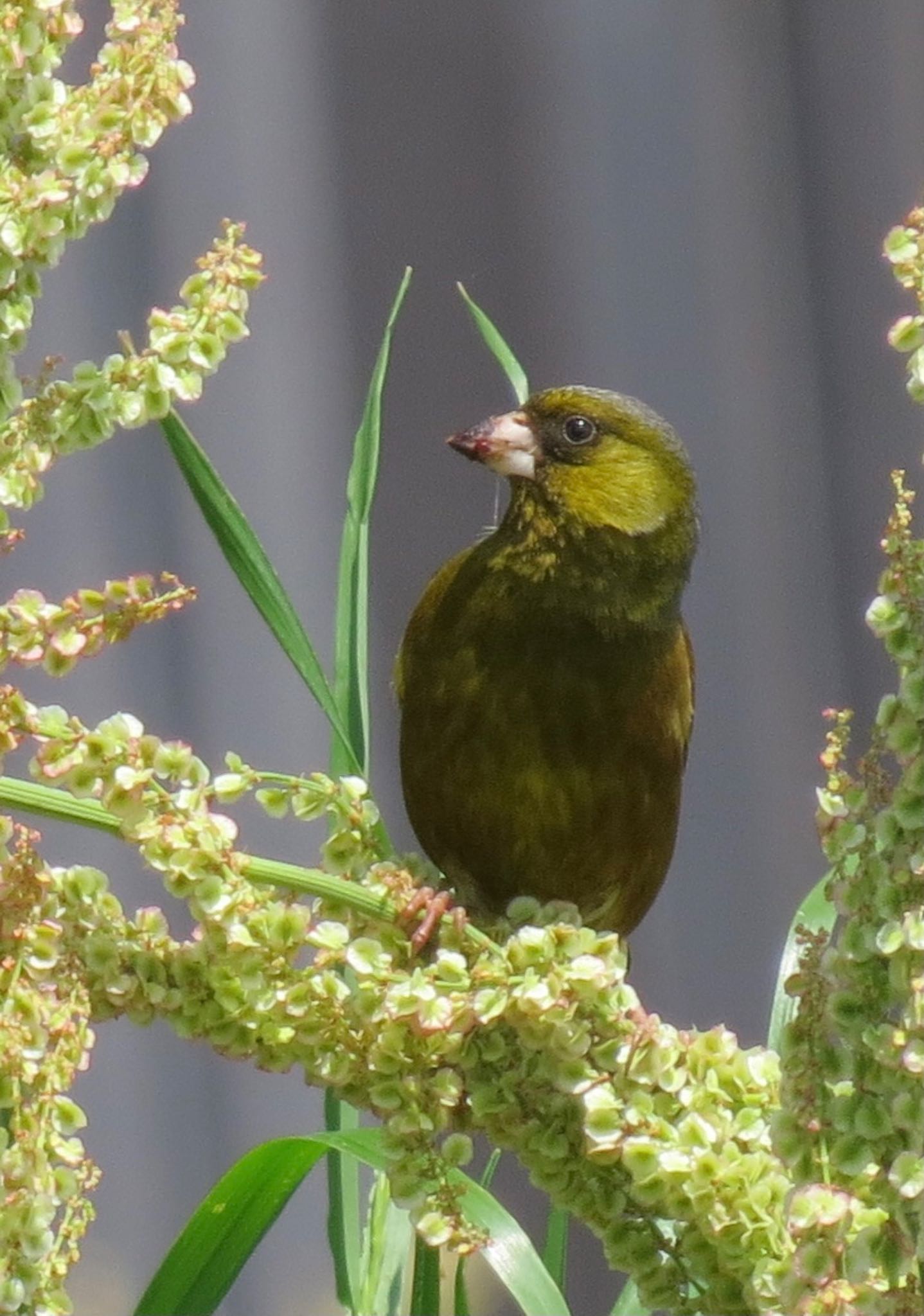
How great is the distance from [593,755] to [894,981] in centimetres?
59

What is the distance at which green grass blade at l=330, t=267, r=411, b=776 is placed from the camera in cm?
95

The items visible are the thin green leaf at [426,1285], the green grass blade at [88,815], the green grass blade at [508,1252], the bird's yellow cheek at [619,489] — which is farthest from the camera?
the bird's yellow cheek at [619,489]

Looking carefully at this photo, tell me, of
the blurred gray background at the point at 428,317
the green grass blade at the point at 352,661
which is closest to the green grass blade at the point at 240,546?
the green grass blade at the point at 352,661

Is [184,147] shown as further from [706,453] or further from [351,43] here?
[706,453]

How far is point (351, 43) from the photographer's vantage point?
195 centimetres

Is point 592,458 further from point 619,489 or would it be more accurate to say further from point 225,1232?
point 225,1232

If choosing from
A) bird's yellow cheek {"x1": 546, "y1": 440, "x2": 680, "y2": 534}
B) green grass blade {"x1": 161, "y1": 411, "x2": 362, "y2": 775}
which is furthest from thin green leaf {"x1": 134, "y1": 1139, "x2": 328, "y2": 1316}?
bird's yellow cheek {"x1": 546, "y1": 440, "x2": 680, "y2": 534}

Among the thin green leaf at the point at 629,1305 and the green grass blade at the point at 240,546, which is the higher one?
the green grass blade at the point at 240,546

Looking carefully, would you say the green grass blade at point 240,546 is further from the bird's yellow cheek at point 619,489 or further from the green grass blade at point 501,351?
the bird's yellow cheek at point 619,489

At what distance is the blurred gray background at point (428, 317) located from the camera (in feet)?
6.21

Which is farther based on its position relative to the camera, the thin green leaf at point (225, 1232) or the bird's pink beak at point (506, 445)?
the bird's pink beak at point (506, 445)

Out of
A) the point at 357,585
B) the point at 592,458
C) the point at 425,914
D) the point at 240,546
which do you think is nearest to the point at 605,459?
the point at 592,458

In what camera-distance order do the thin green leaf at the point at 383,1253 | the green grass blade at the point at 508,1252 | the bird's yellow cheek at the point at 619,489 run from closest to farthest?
the green grass blade at the point at 508,1252 → the thin green leaf at the point at 383,1253 → the bird's yellow cheek at the point at 619,489

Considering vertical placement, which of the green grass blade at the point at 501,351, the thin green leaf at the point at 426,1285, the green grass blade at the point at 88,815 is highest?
the green grass blade at the point at 501,351
